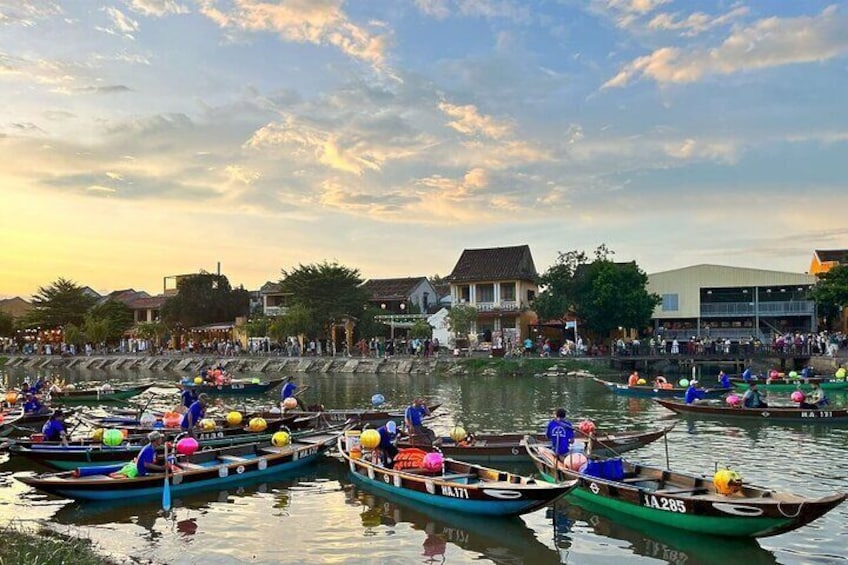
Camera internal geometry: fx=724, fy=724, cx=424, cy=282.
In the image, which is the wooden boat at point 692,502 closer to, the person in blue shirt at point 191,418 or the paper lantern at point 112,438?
the person in blue shirt at point 191,418

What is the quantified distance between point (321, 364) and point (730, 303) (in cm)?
3159

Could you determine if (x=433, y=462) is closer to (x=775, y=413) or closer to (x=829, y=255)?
(x=775, y=413)

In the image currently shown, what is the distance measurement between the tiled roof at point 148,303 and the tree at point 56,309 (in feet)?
18.9

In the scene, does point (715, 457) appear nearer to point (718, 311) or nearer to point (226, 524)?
point (226, 524)

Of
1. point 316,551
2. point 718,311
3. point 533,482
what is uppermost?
point 718,311

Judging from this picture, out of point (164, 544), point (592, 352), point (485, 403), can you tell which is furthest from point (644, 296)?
point (164, 544)

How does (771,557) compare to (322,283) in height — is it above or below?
below

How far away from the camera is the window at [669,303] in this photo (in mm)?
57312

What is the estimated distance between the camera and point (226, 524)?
14.1m

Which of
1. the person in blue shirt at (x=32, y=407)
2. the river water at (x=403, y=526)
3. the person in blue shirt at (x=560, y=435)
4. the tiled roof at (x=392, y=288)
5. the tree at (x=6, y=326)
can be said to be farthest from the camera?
the tree at (x=6, y=326)

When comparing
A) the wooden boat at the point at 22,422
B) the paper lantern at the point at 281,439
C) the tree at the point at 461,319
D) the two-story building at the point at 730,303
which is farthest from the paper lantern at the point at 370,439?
the two-story building at the point at 730,303

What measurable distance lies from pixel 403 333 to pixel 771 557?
173 ft

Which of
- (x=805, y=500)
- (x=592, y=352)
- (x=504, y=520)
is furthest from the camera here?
(x=592, y=352)

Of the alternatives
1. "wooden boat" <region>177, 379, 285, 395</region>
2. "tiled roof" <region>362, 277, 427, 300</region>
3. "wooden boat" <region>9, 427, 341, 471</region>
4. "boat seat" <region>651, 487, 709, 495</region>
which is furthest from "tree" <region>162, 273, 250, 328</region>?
"boat seat" <region>651, 487, 709, 495</region>
